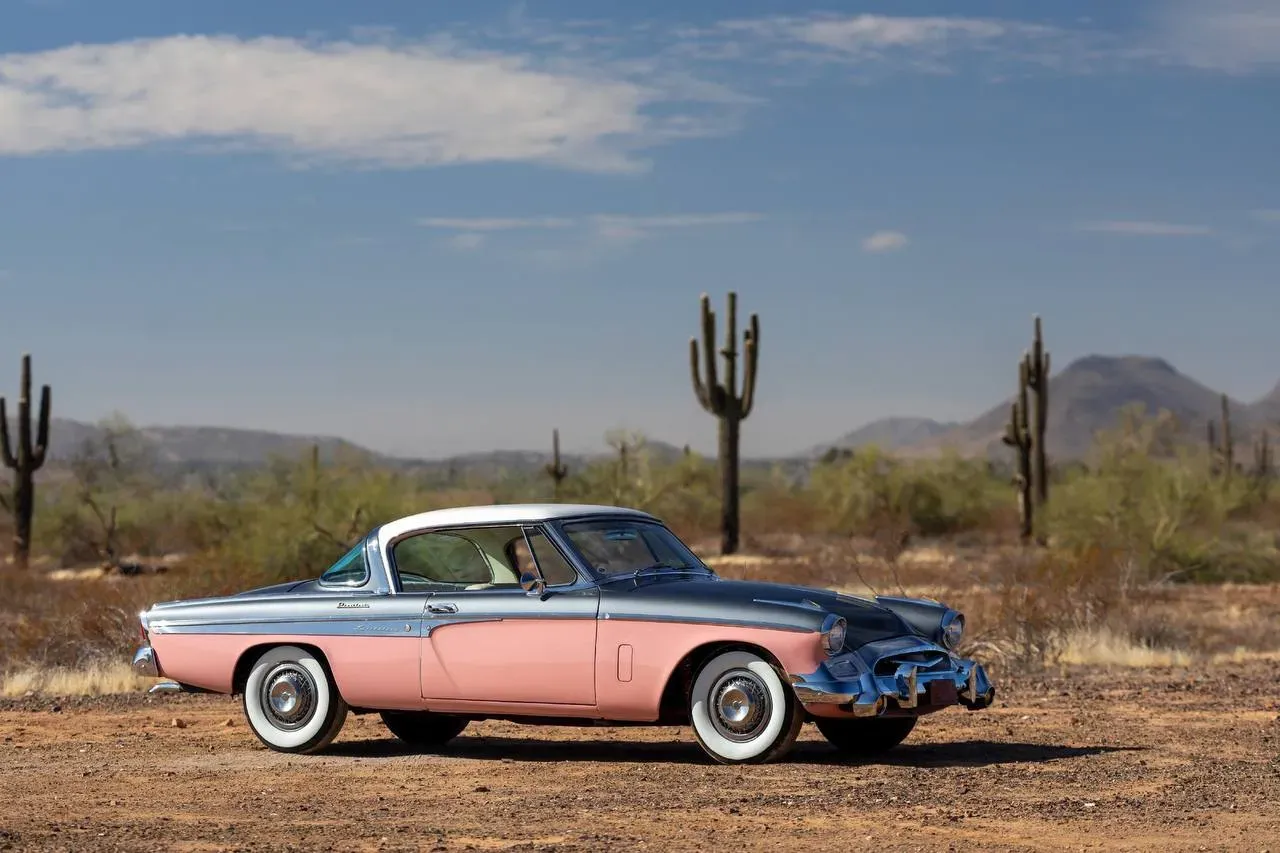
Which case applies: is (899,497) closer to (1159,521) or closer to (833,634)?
(1159,521)

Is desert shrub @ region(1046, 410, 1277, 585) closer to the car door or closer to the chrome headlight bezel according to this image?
the chrome headlight bezel

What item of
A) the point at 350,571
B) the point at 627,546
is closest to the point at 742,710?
the point at 627,546

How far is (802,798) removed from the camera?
9.48 m

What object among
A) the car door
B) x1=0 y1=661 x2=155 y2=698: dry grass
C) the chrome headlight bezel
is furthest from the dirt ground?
x1=0 y1=661 x2=155 y2=698: dry grass

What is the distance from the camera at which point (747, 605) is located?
10.5 meters

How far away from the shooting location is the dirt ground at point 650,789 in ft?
27.9

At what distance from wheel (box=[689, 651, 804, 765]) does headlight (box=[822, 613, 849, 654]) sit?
13.6 inches

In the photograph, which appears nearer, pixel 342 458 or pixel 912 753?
pixel 912 753

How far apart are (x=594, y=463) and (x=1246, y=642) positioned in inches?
1567

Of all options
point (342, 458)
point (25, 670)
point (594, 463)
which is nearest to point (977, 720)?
point (25, 670)

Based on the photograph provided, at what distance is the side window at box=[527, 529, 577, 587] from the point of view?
1110 cm

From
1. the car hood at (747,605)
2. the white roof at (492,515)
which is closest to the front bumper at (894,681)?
the car hood at (747,605)

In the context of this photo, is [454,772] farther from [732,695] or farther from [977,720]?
[977,720]

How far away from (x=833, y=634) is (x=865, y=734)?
1.42 metres
